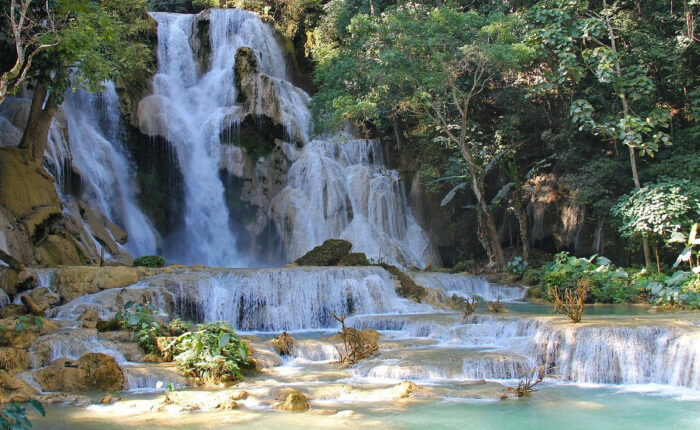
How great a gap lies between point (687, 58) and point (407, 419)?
52.0ft

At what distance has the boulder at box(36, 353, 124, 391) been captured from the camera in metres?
7.95

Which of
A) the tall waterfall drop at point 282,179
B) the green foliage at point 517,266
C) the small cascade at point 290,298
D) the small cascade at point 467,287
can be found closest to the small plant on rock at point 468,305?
the small cascade at point 467,287

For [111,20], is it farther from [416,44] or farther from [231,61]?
[231,61]

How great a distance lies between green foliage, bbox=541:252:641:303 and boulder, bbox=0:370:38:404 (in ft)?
35.8

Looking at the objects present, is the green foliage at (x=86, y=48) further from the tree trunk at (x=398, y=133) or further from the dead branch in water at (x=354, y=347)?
the tree trunk at (x=398, y=133)

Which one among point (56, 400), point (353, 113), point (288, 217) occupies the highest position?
point (353, 113)

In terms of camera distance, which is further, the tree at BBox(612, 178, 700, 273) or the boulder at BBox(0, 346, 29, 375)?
the tree at BBox(612, 178, 700, 273)

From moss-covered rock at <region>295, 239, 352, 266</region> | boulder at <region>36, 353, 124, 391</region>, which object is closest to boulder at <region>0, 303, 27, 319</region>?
boulder at <region>36, 353, 124, 391</region>

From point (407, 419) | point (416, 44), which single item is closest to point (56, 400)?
point (407, 419)

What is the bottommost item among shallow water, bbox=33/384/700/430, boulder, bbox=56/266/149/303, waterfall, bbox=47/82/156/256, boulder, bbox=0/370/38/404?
shallow water, bbox=33/384/700/430

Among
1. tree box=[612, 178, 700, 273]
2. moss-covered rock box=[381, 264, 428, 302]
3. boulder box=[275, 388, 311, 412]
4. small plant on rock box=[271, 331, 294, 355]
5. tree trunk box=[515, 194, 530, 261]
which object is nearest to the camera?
boulder box=[275, 388, 311, 412]

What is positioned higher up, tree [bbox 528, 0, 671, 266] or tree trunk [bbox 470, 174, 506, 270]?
tree [bbox 528, 0, 671, 266]

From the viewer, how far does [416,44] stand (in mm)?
18156

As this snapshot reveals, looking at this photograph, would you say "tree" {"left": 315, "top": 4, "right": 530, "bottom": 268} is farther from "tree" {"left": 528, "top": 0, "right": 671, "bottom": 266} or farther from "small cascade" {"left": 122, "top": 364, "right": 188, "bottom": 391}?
"small cascade" {"left": 122, "top": 364, "right": 188, "bottom": 391}
